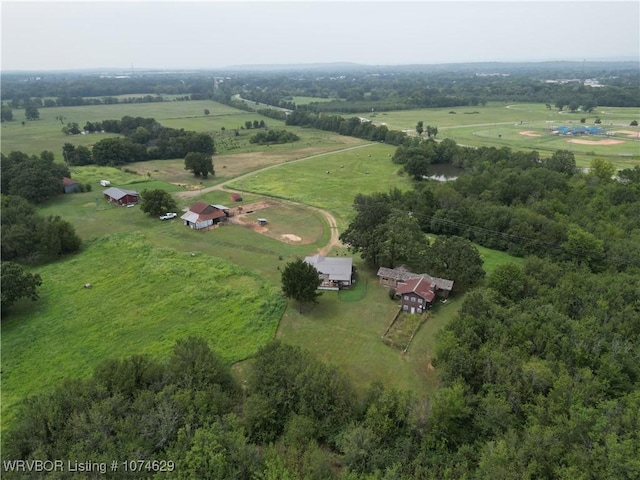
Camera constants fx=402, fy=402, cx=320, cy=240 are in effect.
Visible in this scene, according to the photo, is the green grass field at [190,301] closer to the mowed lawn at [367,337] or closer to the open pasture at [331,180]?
the mowed lawn at [367,337]

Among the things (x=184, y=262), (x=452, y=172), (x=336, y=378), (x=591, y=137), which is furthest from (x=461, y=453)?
(x=591, y=137)

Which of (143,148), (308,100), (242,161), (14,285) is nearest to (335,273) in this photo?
(14,285)

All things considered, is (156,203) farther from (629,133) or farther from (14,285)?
(629,133)

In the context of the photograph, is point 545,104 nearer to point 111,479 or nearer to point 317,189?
point 317,189

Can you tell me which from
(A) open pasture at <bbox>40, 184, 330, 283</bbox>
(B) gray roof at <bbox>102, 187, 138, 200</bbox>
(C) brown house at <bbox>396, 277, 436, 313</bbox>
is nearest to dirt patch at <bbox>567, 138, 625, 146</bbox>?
(A) open pasture at <bbox>40, 184, 330, 283</bbox>

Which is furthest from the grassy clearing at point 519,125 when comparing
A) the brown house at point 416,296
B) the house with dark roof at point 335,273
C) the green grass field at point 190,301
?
the house with dark roof at point 335,273

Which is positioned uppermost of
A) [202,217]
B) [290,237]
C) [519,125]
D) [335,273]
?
[519,125]
